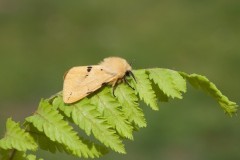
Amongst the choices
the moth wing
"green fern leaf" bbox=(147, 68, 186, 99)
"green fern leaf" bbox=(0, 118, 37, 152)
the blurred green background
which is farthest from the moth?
the blurred green background

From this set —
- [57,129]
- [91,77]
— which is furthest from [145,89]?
[57,129]

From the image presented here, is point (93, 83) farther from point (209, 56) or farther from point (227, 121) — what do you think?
point (209, 56)

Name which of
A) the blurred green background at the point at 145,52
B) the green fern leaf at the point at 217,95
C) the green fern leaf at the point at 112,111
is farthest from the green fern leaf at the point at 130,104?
the blurred green background at the point at 145,52

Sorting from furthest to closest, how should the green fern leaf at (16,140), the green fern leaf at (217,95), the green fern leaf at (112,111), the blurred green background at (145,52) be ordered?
1. the blurred green background at (145,52)
2. the green fern leaf at (217,95)
3. the green fern leaf at (112,111)
4. the green fern leaf at (16,140)

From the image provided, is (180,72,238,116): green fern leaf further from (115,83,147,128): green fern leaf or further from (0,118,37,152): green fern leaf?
(0,118,37,152): green fern leaf

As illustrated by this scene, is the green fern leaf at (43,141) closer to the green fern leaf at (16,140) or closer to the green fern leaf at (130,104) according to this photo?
the green fern leaf at (16,140)

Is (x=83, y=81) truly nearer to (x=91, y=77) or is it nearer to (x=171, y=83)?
(x=91, y=77)

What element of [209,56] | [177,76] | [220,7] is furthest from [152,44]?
[177,76]
